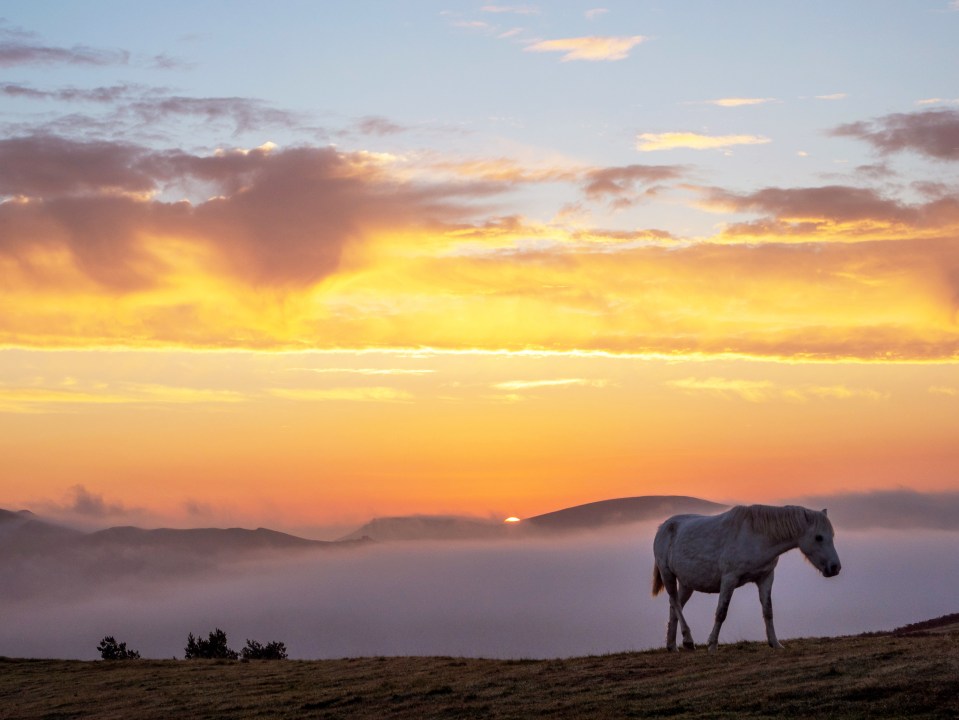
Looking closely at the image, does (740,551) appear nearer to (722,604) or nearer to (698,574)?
(722,604)

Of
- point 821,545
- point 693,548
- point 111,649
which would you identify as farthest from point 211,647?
point 821,545

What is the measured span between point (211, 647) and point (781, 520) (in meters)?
36.0

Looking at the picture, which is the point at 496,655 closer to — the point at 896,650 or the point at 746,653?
the point at 746,653

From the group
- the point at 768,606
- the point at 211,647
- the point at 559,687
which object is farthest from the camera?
the point at 211,647

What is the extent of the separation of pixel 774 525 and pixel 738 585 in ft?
5.66

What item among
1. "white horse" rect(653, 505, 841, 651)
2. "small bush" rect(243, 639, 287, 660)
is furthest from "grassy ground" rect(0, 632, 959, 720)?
"small bush" rect(243, 639, 287, 660)

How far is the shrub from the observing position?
171ft

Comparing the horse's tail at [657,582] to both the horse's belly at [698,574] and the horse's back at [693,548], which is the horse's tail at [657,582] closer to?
the horse's back at [693,548]

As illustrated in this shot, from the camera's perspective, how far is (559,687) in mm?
22156

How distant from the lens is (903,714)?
16250 millimetres

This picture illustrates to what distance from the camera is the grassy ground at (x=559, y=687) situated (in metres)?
17.7

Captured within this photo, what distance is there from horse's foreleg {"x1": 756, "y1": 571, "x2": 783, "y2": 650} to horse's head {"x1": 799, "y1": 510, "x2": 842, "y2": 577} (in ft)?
3.93

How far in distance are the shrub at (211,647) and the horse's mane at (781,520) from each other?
34.4 meters

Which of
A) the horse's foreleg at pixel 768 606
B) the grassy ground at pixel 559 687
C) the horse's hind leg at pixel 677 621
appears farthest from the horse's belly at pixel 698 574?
the grassy ground at pixel 559 687
